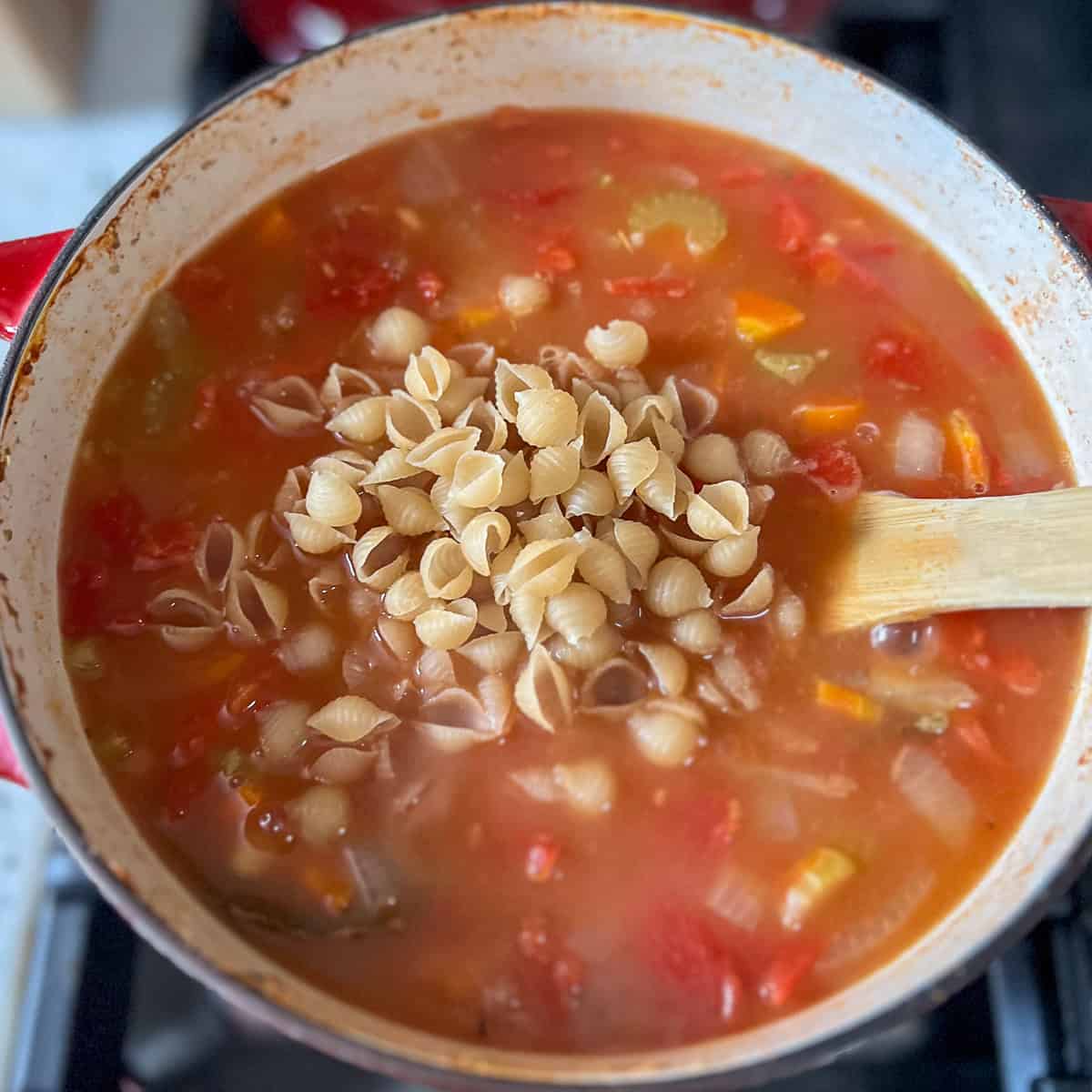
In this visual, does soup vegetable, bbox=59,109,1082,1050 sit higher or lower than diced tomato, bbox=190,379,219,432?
lower

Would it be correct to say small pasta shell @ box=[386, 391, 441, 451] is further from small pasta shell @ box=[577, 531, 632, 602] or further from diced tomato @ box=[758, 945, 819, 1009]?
diced tomato @ box=[758, 945, 819, 1009]

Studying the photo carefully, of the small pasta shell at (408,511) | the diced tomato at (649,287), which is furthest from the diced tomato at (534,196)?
the small pasta shell at (408,511)

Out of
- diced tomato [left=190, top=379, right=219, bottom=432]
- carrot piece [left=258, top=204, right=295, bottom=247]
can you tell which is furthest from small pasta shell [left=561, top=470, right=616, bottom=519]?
carrot piece [left=258, top=204, right=295, bottom=247]

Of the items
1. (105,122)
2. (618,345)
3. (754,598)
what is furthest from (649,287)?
(105,122)

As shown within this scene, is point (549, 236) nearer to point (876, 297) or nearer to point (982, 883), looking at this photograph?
point (876, 297)

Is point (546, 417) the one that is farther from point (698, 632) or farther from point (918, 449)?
point (918, 449)

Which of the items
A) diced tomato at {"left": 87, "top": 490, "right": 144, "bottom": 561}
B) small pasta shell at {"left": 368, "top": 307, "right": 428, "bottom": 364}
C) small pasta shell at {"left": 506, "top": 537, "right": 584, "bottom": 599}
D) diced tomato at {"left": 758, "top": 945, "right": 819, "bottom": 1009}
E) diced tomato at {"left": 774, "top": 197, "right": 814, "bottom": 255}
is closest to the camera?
diced tomato at {"left": 758, "top": 945, "right": 819, "bottom": 1009}

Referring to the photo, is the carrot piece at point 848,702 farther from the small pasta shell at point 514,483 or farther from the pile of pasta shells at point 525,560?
the small pasta shell at point 514,483
